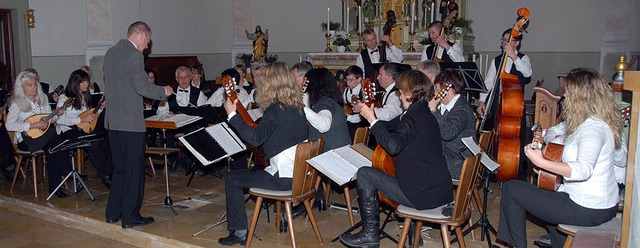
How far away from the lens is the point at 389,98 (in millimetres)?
5219

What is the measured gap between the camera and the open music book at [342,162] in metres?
3.54

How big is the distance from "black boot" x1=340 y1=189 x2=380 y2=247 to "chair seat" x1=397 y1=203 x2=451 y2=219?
240 millimetres

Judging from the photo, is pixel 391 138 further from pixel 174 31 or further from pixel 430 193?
pixel 174 31

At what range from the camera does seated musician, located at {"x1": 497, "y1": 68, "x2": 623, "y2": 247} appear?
2.95 meters

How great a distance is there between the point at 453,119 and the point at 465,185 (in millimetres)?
998

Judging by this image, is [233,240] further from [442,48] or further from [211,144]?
[442,48]

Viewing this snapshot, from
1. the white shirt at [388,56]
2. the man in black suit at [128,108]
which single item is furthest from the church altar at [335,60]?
the man in black suit at [128,108]

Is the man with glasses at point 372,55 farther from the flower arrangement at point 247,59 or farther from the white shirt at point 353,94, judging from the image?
the flower arrangement at point 247,59

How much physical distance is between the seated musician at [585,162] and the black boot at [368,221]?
3.06 feet

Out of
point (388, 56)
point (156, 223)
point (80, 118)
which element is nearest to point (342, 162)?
point (156, 223)

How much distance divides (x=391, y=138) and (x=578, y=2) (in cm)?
840

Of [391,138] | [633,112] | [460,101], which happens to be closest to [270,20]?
[460,101]

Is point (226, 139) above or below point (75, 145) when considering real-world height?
above

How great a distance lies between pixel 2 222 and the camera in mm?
5254
